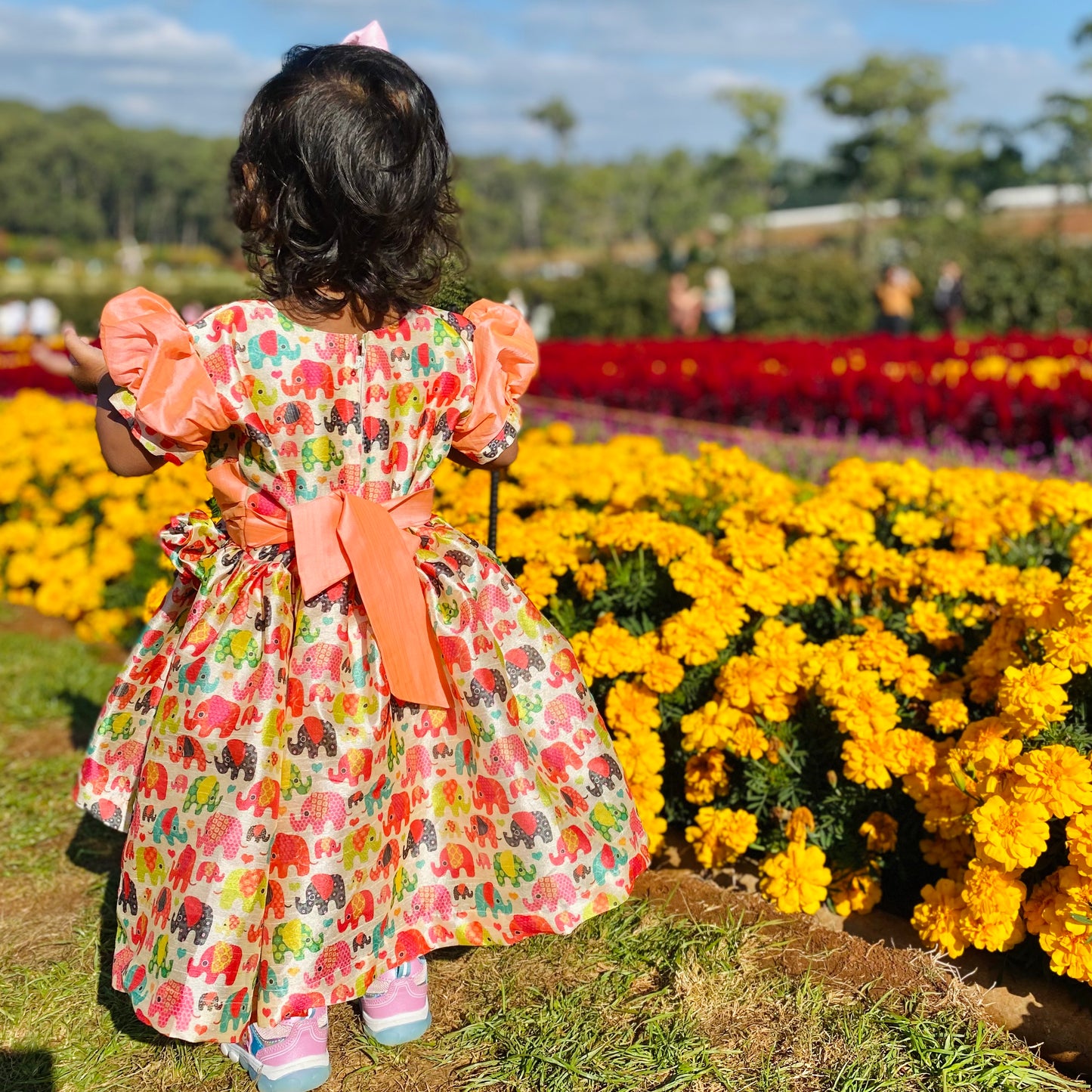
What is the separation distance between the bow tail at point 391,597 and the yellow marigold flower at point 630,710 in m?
0.75

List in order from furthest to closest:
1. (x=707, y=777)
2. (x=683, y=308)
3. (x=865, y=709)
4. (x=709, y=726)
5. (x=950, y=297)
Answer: (x=950, y=297), (x=683, y=308), (x=707, y=777), (x=709, y=726), (x=865, y=709)

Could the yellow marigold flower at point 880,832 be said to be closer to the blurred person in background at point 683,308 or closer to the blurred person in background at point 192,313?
the blurred person in background at point 192,313

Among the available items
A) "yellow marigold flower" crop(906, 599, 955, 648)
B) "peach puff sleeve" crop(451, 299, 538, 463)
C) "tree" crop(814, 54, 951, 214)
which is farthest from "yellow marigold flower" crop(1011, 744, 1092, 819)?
"tree" crop(814, 54, 951, 214)

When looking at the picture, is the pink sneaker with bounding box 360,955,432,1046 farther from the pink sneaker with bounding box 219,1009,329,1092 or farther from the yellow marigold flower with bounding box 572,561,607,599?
the yellow marigold flower with bounding box 572,561,607,599

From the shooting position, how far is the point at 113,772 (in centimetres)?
217

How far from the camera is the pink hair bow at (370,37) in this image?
76.6 inches

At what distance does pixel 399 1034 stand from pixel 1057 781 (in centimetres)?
123

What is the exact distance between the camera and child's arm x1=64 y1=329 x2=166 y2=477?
5.93ft

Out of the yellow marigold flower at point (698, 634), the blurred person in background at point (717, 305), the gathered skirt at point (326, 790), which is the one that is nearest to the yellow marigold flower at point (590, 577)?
the yellow marigold flower at point (698, 634)

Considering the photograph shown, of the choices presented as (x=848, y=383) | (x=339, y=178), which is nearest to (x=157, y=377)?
(x=339, y=178)

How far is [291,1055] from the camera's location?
76.8 inches

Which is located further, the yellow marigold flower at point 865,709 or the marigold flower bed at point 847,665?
the yellow marigold flower at point 865,709

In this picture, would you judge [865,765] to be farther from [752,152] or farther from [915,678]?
[752,152]

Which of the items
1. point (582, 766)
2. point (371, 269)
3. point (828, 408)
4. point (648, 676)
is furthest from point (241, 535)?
point (828, 408)
